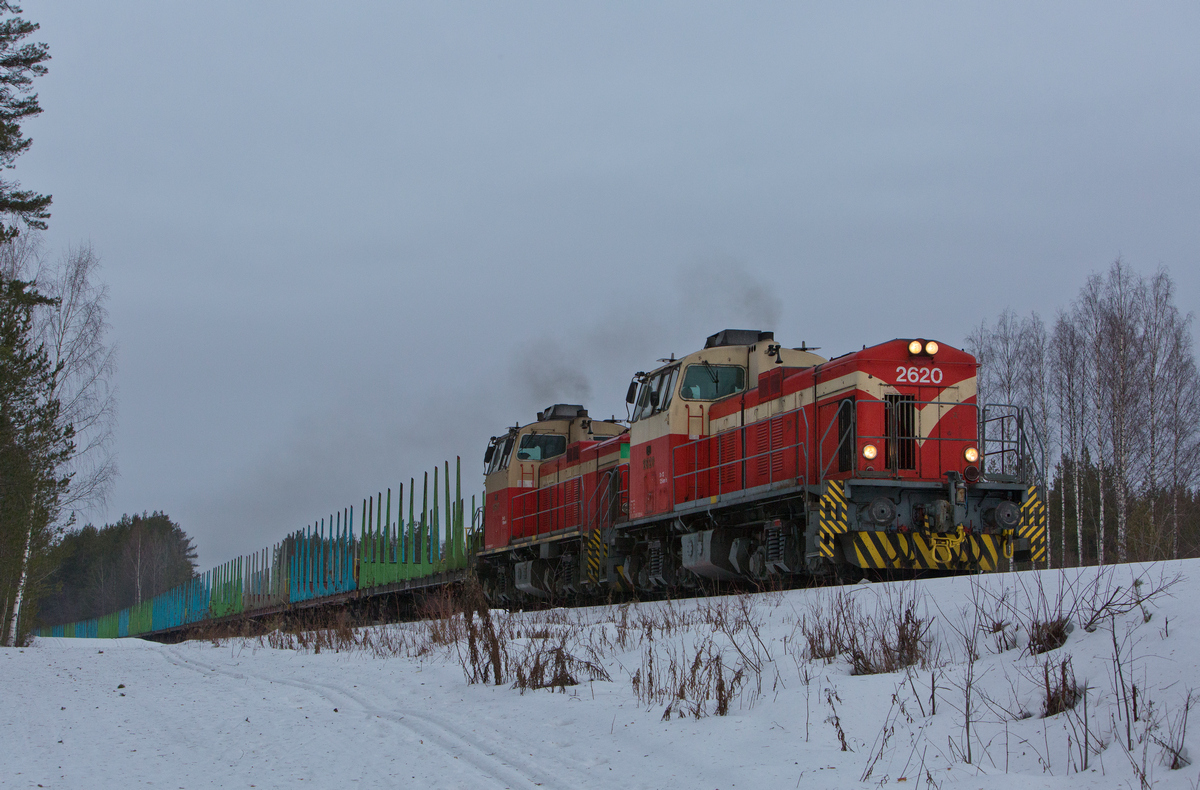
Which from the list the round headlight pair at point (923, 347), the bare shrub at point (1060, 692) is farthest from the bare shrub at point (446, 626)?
the bare shrub at point (1060, 692)

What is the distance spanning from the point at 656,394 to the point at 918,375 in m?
4.49

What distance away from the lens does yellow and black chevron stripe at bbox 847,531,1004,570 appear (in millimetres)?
11383

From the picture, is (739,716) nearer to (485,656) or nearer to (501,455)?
(485,656)

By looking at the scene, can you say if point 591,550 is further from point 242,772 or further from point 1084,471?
point 1084,471

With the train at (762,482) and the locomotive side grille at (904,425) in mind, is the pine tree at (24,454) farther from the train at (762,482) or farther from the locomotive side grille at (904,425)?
the locomotive side grille at (904,425)

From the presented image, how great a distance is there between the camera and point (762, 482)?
13422 millimetres

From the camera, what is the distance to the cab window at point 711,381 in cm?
1488

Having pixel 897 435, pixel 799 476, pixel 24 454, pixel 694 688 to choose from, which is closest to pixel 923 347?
pixel 897 435

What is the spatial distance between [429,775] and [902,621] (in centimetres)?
323

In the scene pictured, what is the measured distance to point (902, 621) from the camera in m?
6.64

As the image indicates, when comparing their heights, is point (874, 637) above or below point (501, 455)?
below

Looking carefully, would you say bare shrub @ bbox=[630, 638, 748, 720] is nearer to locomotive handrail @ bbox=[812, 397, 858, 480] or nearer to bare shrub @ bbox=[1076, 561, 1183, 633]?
bare shrub @ bbox=[1076, 561, 1183, 633]

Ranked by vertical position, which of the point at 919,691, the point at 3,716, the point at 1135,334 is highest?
the point at 1135,334

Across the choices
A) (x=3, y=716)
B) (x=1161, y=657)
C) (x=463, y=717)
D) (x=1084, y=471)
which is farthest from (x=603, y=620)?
(x=1084, y=471)
